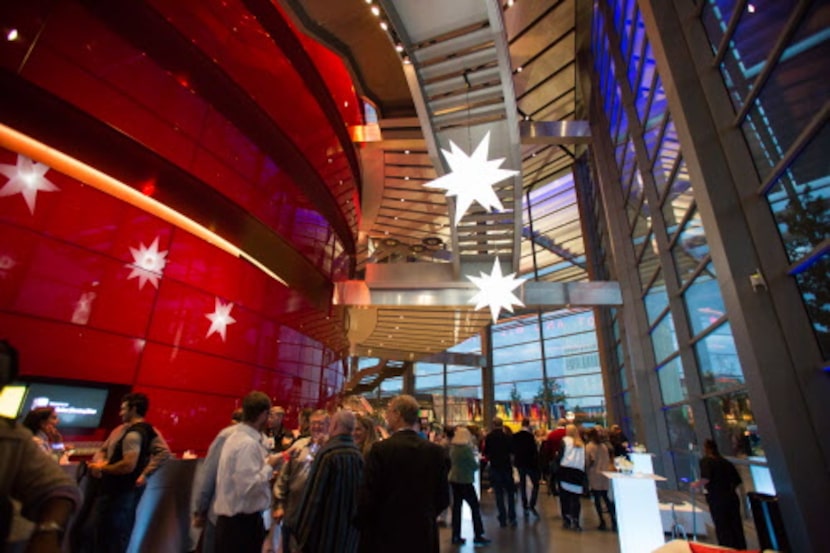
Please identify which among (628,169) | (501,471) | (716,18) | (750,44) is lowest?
(501,471)

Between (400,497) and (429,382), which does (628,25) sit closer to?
(400,497)

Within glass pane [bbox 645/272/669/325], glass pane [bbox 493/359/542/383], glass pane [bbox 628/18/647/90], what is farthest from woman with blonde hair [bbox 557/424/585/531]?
glass pane [bbox 493/359/542/383]

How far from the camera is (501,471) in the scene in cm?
704

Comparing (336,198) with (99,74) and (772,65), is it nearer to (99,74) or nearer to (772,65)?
(99,74)

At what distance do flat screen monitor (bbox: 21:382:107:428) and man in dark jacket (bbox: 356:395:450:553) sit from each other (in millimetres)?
4080

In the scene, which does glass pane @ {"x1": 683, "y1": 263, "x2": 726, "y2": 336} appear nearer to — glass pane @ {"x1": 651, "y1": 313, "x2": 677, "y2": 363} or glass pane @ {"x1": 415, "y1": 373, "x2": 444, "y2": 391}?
glass pane @ {"x1": 651, "y1": 313, "x2": 677, "y2": 363}

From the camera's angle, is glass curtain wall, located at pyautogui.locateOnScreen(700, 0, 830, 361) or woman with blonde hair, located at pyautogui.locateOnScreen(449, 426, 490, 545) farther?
woman with blonde hair, located at pyautogui.locateOnScreen(449, 426, 490, 545)

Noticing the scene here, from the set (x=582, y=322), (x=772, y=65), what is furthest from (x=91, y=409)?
(x=582, y=322)

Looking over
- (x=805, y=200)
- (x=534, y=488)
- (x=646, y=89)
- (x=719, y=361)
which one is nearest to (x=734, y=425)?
(x=719, y=361)

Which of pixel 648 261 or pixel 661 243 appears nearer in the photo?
pixel 661 243

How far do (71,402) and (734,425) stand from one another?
8.50 metres

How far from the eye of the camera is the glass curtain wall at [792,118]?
3520 mm

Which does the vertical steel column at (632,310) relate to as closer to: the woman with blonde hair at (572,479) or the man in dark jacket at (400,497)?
the woman with blonde hair at (572,479)

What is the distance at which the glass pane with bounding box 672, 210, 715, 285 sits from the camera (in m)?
6.10
